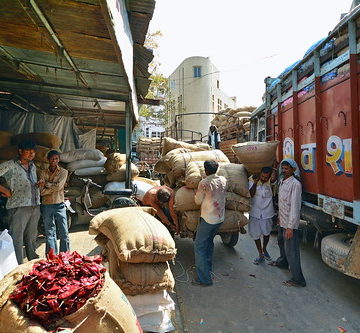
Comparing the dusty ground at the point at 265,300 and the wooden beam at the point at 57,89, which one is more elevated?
the wooden beam at the point at 57,89

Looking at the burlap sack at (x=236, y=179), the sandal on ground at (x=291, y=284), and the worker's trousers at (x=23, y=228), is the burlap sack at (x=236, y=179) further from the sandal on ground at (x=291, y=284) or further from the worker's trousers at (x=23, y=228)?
the worker's trousers at (x=23, y=228)

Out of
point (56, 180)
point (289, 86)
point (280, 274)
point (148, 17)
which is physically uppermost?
point (148, 17)

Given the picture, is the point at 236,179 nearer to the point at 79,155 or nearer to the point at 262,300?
the point at 262,300

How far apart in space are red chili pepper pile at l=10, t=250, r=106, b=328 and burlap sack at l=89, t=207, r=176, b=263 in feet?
2.10

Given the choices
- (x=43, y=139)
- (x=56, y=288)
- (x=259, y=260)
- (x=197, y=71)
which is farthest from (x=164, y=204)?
(x=197, y=71)

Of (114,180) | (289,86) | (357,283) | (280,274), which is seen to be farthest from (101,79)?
(357,283)

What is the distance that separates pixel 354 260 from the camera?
2.89 m

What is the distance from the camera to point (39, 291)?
5.03ft

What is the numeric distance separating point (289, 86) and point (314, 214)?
6.91 feet

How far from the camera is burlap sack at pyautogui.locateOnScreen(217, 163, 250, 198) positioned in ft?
14.1

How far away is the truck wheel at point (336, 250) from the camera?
9.94ft

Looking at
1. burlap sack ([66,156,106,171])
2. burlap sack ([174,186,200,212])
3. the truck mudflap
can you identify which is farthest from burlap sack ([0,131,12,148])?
the truck mudflap

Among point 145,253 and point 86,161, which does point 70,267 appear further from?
point 86,161

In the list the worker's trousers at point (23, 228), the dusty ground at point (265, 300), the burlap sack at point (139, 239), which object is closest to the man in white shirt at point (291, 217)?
the dusty ground at point (265, 300)
